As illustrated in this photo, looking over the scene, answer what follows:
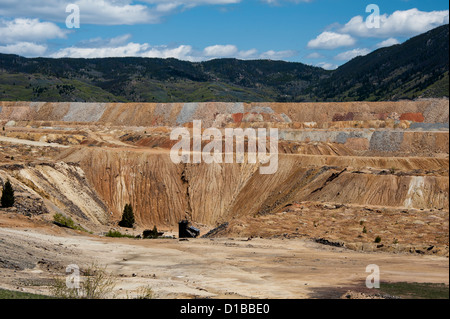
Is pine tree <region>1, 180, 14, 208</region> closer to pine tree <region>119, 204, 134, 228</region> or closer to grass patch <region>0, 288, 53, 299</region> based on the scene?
pine tree <region>119, 204, 134, 228</region>

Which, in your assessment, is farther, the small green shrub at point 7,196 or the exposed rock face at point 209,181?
the exposed rock face at point 209,181

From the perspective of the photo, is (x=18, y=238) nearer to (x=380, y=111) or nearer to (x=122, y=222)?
(x=122, y=222)

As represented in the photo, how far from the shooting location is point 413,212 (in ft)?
148

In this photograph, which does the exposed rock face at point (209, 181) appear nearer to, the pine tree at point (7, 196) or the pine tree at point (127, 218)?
the pine tree at point (127, 218)

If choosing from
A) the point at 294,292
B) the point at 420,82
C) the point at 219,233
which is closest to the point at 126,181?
the point at 219,233

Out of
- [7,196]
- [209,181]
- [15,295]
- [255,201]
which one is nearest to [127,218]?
[209,181]

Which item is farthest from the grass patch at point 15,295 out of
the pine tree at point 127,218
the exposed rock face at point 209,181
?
the pine tree at point 127,218

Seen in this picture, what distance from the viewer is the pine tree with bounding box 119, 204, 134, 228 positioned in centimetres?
6116

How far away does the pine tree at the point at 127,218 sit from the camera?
201 feet

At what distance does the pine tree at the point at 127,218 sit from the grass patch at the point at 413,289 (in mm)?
39838

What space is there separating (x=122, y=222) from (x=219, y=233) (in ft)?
55.3

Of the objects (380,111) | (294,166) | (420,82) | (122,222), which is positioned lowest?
(122,222)

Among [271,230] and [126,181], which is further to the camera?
[126,181]

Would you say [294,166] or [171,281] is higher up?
[294,166]
